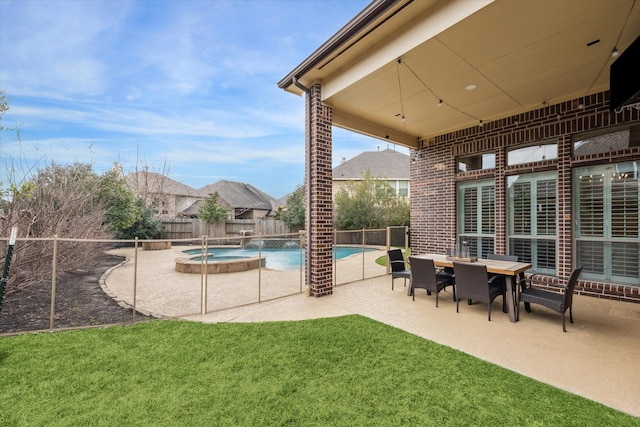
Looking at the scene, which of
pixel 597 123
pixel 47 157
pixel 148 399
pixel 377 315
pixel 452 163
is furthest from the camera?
pixel 452 163

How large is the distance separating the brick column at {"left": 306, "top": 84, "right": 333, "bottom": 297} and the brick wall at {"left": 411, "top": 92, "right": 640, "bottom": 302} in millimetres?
3682

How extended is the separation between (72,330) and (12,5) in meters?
8.15

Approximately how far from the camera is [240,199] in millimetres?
29062

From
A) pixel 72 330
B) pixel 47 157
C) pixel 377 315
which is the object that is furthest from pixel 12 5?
pixel 377 315

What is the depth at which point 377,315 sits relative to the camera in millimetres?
4352

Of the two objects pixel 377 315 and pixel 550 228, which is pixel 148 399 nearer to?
pixel 377 315

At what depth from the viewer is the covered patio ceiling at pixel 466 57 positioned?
3.27 m

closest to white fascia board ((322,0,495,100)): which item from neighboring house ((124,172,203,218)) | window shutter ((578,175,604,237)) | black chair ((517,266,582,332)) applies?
black chair ((517,266,582,332))

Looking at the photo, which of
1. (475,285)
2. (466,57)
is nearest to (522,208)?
(475,285)

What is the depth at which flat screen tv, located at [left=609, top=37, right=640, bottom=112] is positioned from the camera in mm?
2879

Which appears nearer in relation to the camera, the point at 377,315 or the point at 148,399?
the point at 148,399

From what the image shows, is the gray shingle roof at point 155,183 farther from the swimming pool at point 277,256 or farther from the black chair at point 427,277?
the black chair at point 427,277

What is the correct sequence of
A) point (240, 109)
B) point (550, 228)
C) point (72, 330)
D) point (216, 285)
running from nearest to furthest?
point (72, 330)
point (550, 228)
point (216, 285)
point (240, 109)

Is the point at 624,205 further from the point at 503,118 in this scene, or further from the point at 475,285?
the point at 475,285
